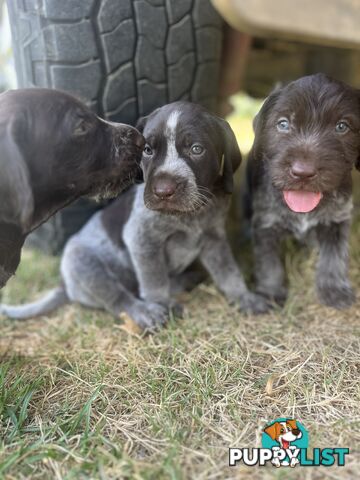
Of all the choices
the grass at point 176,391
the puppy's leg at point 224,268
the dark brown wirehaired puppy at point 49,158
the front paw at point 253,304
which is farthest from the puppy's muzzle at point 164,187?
the front paw at point 253,304

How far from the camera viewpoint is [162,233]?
3.90m

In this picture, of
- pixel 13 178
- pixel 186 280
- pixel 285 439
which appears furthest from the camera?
pixel 186 280

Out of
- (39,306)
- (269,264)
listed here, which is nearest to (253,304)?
(269,264)

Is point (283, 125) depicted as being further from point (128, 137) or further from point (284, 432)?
point (284, 432)

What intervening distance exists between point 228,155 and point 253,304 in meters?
1.24

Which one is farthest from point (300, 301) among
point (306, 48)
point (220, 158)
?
point (306, 48)

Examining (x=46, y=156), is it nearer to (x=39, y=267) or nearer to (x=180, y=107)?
(x=180, y=107)

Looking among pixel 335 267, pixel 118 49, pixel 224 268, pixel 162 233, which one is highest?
pixel 118 49

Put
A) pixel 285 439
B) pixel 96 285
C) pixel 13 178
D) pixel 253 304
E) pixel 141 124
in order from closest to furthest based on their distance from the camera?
pixel 285 439
pixel 13 178
pixel 141 124
pixel 253 304
pixel 96 285

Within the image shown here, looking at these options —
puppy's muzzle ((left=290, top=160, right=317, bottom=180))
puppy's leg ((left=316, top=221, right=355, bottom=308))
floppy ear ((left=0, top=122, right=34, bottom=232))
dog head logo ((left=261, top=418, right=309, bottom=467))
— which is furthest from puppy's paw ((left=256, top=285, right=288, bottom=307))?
floppy ear ((left=0, top=122, right=34, bottom=232))

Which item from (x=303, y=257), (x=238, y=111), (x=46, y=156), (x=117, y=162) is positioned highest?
(x=46, y=156)

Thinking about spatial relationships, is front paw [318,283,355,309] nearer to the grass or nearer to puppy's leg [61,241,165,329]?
the grass

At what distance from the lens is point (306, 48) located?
6812 mm

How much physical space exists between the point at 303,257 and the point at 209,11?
2.33m
